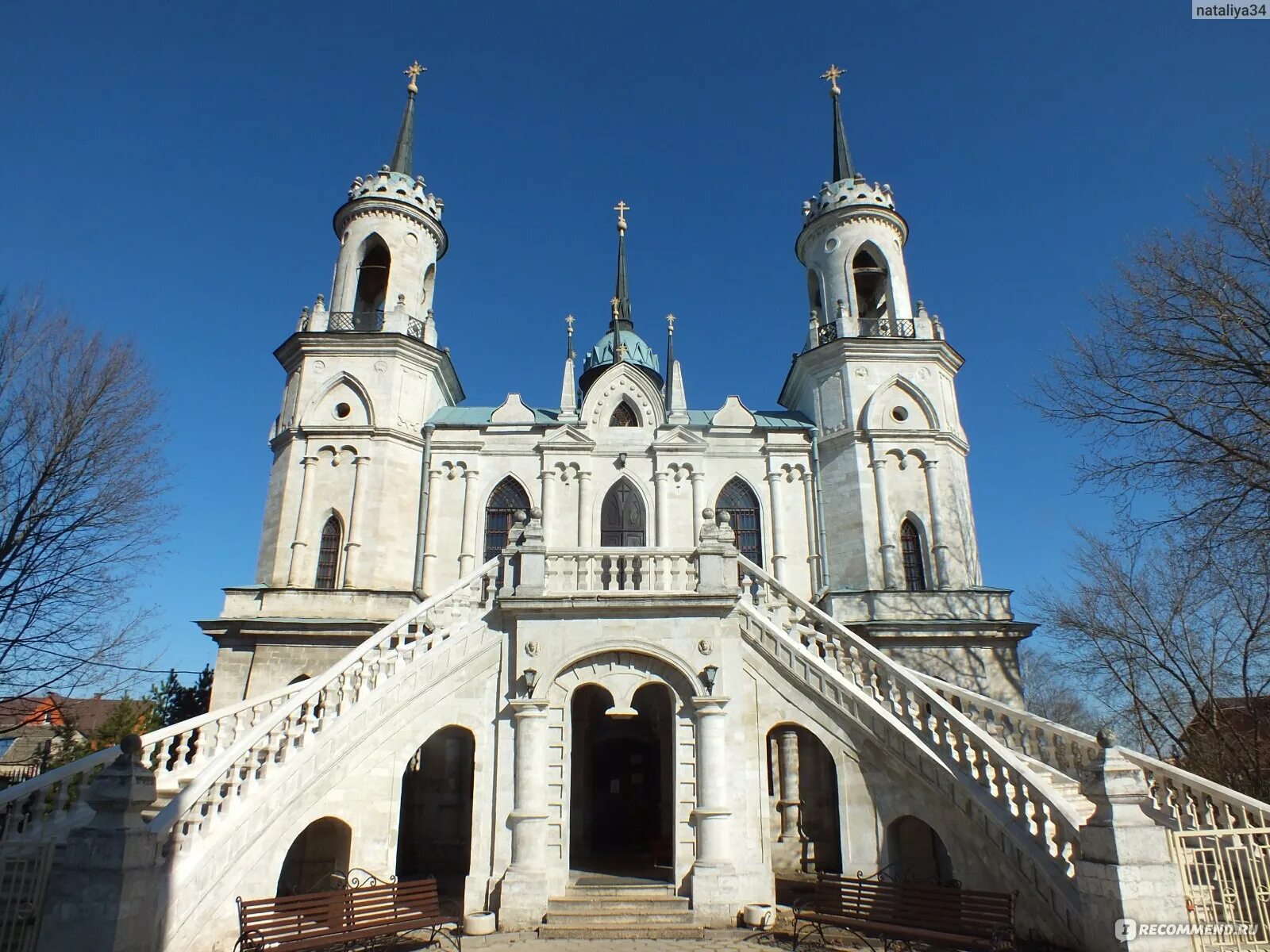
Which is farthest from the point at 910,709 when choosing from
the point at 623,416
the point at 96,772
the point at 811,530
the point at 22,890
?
the point at 623,416

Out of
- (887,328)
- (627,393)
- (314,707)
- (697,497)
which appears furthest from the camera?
(887,328)

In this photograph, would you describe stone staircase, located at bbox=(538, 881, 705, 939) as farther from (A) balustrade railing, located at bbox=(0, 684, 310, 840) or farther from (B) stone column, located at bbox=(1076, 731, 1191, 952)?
(A) balustrade railing, located at bbox=(0, 684, 310, 840)

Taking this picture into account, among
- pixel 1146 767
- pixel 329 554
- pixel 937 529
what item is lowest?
pixel 1146 767

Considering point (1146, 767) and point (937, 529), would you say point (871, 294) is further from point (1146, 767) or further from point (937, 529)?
point (1146, 767)

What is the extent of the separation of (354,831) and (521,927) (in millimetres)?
3136

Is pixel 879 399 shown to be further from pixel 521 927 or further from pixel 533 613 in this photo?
pixel 521 927

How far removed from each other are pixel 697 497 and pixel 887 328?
344 inches

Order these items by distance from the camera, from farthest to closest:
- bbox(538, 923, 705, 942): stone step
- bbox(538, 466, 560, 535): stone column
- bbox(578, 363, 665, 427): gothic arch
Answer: bbox(578, 363, 665, 427): gothic arch, bbox(538, 466, 560, 535): stone column, bbox(538, 923, 705, 942): stone step

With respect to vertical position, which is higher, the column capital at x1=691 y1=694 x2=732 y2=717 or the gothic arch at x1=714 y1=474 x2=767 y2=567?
the gothic arch at x1=714 y1=474 x2=767 y2=567

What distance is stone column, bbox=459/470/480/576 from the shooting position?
22172 mm

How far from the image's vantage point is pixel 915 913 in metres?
10.5

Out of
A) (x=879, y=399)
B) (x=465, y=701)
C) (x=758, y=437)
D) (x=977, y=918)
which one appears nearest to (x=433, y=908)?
(x=465, y=701)

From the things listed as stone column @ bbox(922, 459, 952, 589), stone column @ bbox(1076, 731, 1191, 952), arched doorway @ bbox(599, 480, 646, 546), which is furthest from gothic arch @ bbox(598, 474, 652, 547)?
stone column @ bbox(1076, 731, 1191, 952)

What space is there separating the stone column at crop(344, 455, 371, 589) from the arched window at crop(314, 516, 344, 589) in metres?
0.54
